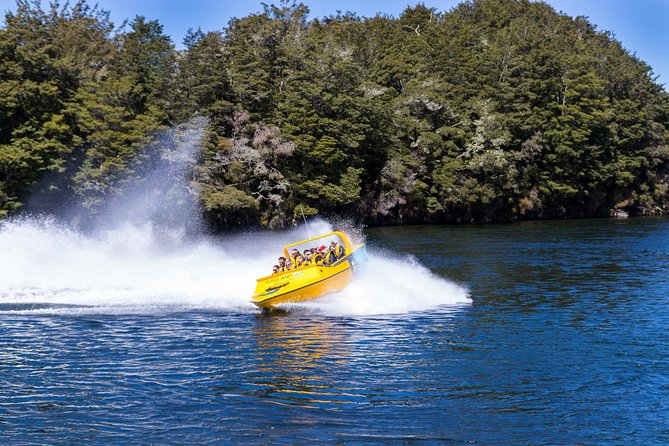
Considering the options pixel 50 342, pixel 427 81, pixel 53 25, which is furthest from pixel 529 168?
pixel 50 342

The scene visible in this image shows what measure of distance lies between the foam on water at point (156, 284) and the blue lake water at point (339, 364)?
152mm

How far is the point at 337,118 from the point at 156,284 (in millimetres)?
43666

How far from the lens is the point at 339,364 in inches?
720

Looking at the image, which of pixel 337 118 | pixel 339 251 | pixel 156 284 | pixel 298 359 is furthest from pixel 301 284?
pixel 337 118

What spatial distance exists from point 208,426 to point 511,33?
9444cm

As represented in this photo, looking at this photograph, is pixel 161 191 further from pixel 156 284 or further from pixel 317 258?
pixel 317 258

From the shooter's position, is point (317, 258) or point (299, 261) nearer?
point (317, 258)

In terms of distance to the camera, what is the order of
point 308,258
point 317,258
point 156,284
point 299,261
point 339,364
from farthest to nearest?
point 156,284
point 299,261
point 308,258
point 317,258
point 339,364

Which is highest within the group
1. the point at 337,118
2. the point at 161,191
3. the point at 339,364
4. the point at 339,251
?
the point at 337,118

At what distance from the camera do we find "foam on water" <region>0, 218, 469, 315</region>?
26.0m

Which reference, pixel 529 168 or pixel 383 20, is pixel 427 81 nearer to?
pixel 529 168

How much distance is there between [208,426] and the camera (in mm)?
14078

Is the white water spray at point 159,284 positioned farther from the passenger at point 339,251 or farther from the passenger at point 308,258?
the passenger at point 308,258

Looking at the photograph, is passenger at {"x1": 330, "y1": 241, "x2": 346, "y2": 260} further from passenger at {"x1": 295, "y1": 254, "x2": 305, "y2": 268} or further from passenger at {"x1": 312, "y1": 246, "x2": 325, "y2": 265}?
passenger at {"x1": 295, "y1": 254, "x2": 305, "y2": 268}
